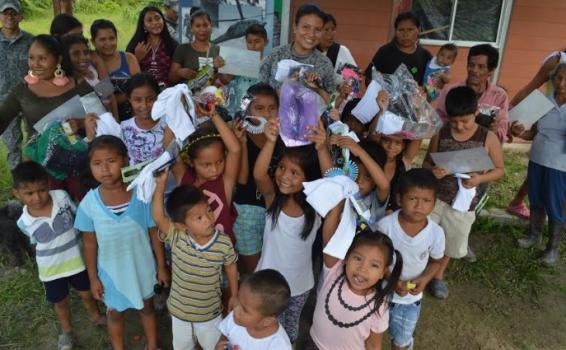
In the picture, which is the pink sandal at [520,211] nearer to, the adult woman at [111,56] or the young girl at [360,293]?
the young girl at [360,293]

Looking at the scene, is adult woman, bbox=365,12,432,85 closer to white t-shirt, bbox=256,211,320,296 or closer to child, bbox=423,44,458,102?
child, bbox=423,44,458,102

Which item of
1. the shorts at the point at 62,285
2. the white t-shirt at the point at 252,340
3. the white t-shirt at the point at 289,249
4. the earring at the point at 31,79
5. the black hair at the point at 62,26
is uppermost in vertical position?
the black hair at the point at 62,26

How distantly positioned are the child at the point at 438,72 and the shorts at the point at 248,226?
1489 millimetres

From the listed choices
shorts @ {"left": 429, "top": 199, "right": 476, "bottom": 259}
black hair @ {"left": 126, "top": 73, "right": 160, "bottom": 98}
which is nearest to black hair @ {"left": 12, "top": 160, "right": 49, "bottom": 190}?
black hair @ {"left": 126, "top": 73, "right": 160, "bottom": 98}

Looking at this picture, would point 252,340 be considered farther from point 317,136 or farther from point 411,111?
point 411,111

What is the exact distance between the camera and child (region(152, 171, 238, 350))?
7.04 feet

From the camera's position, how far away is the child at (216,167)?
2396 mm

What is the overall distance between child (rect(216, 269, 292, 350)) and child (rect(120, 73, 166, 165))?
127 cm

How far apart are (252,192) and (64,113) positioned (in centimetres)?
125

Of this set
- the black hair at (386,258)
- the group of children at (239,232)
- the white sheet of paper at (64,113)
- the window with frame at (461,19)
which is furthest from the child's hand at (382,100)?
the window with frame at (461,19)

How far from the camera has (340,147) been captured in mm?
2463

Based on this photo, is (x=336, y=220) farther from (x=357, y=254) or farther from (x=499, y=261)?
(x=499, y=261)

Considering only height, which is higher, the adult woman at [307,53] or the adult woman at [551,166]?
the adult woman at [307,53]

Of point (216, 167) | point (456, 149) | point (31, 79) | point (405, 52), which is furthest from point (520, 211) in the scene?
point (31, 79)
